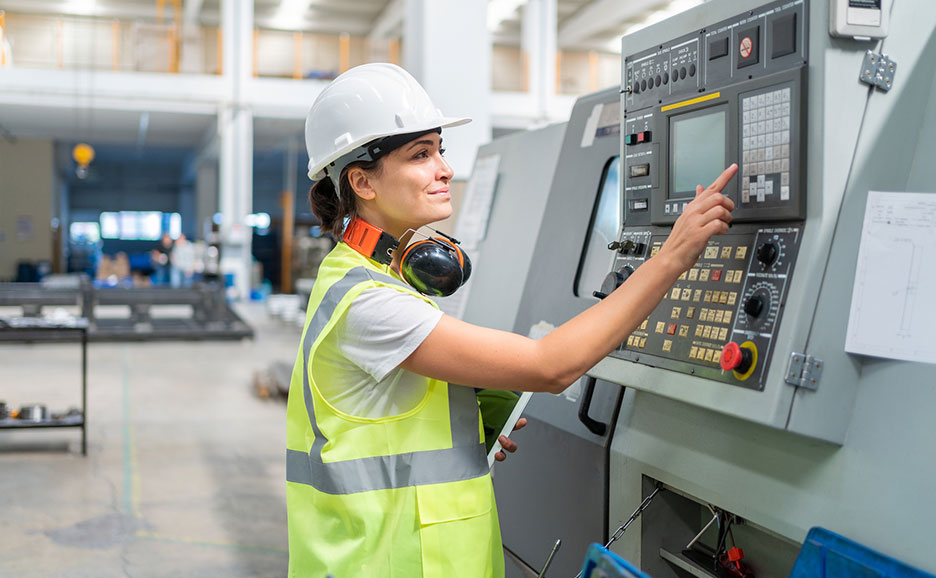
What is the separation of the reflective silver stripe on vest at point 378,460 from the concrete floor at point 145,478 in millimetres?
2545

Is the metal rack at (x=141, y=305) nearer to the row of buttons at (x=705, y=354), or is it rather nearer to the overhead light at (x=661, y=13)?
the overhead light at (x=661, y=13)

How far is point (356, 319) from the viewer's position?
1333 mm

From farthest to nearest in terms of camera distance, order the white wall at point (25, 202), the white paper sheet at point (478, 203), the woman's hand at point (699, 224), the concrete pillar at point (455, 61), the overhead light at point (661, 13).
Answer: the white wall at point (25, 202), the overhead light at point (661, 13), the concrete pillar at point (455, 61), the white paper sheet at point (478, 203), the woman's hand at point (699, 224)

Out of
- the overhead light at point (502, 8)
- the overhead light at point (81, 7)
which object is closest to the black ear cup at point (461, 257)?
the overhead light at point (502, 8)

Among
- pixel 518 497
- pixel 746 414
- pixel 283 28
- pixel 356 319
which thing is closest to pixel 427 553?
pixel 356 319

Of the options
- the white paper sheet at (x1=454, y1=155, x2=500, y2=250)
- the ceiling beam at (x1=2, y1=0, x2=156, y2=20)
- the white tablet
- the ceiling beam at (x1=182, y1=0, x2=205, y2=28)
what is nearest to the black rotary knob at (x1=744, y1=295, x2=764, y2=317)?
the white tablet

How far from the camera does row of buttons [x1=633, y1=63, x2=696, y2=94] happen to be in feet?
5.42

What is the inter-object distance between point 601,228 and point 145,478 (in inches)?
150

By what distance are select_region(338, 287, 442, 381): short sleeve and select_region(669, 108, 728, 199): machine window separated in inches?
25.4

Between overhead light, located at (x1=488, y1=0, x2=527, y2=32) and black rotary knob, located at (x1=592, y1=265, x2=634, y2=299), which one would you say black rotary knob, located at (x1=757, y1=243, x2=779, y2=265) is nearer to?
black rotary knob, located at (x1=592, y1=265, x2=634, y2=299)

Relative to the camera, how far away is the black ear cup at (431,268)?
1467 millimetres

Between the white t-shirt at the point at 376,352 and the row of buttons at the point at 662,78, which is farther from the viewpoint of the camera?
the row of buttons at the point at 662,78

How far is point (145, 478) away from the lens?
16.8ft

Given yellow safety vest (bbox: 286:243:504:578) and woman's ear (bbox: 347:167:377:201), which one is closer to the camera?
yellow safety vest (bbox: 286:243:504:578)
